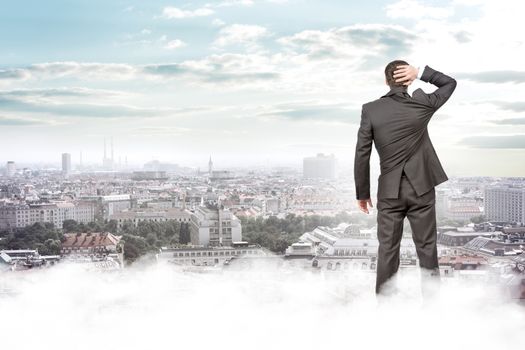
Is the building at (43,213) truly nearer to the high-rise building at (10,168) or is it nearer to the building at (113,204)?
the building at (113,204)

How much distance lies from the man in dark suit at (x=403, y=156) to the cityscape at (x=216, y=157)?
22.9 inches

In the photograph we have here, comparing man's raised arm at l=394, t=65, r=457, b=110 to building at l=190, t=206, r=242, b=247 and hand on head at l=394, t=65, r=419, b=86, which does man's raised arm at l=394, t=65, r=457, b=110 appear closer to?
hand on head at l=394, t=65, r=419, b=86

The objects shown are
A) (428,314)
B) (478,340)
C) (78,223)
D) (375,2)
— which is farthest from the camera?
(78,223)

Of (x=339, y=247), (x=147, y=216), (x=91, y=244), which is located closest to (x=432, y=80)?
(x=339, y=247)

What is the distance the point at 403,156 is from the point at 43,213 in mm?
6031

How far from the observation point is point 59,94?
19.8ft

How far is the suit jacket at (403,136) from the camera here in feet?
5.47

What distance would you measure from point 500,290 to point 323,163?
432 centimetres

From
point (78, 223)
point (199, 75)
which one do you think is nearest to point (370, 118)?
point (199, 75)

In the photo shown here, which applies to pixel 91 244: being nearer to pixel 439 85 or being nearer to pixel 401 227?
pixel 401 227

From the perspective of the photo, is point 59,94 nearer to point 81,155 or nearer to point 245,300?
point 81,155

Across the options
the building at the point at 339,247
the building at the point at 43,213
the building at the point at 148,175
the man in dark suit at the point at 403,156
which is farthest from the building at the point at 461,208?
the man in dark suit at the point at 403,156

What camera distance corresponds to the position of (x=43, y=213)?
695 centimetres

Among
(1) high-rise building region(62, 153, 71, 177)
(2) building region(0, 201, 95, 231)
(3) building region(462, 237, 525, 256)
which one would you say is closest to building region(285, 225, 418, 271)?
(3) building region(462, 237, 525, 256)
